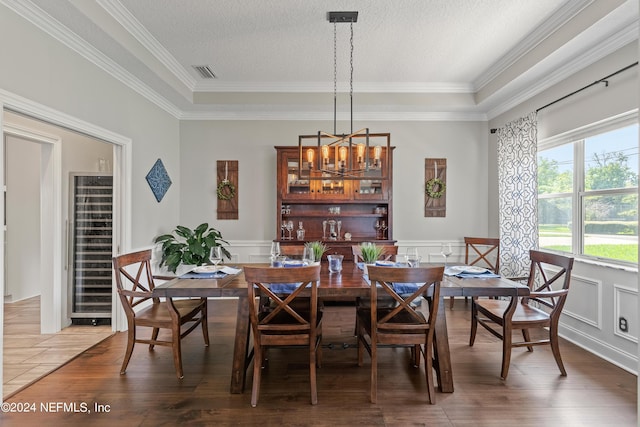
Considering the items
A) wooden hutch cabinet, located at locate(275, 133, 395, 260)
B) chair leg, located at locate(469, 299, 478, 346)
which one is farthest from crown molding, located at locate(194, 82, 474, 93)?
chair leg, located at locate(469, 299, 478, 346)

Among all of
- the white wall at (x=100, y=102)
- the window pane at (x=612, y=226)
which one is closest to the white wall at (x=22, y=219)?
the white wall at (x=100, y=102)

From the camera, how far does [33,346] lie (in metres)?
3.11

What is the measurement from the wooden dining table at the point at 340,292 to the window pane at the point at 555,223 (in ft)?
5.24

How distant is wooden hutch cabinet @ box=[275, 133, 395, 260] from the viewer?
178 inches

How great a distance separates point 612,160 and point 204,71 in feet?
14.1

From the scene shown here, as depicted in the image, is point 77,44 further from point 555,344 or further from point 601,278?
point 601,278

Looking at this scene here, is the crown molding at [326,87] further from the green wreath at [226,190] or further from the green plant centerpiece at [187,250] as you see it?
the green plant centerpiece at [187,250]

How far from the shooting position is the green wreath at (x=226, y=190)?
486 centimetres

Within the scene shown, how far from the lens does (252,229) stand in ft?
16.1

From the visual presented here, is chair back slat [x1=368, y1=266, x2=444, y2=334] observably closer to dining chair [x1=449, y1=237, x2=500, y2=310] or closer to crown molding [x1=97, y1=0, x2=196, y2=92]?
dining chair [x1=449, y1=237, x2=500, y2=310]

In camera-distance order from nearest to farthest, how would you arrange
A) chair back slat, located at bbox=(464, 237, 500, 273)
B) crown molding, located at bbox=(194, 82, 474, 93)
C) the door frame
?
the door frame → chair back slat, located at bbox=(464, 237, 500, 273) → crown molding, located at bbox=(194, 82, 474, 93)

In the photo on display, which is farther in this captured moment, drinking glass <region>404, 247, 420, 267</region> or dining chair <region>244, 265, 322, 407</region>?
drinking glass <region>404, 247, 420, 267</region>

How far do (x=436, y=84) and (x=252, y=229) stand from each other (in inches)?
126

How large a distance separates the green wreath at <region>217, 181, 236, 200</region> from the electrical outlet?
14.5 feet
